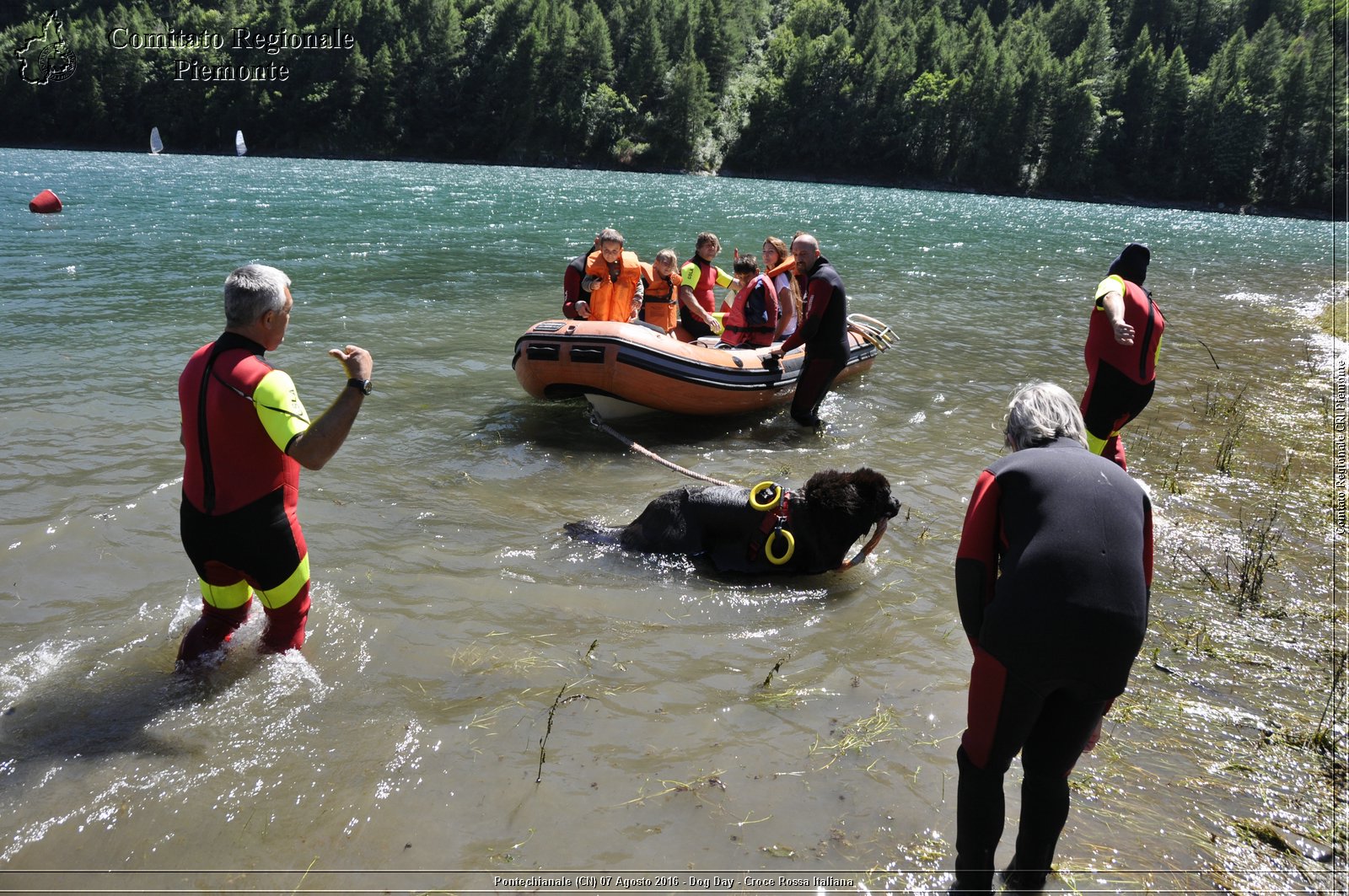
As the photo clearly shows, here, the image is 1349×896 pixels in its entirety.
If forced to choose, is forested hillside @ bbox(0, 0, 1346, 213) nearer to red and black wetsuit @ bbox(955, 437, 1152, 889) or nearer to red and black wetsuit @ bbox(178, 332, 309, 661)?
red and black wetsuit @ bbox(178, 332, 309, 661)

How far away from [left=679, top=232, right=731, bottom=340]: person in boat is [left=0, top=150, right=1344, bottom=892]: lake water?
5.37 ft

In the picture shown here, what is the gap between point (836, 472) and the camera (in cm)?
501

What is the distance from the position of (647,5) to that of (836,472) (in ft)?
305

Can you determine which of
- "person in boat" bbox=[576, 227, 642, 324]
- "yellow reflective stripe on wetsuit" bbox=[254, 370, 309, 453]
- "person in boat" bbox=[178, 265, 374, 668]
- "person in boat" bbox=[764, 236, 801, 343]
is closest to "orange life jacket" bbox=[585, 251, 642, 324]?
"person in boat" bbox=[576, 227, 642, 324]

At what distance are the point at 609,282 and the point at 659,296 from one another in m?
0.65

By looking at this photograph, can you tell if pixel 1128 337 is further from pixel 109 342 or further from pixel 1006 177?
pixel 1006 177

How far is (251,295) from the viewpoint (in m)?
3.13

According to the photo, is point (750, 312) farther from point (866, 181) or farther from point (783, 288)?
point (866, 181)

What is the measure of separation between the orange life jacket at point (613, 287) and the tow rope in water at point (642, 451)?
1333 mm

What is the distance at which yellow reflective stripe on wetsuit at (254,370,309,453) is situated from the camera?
3066 millimetres

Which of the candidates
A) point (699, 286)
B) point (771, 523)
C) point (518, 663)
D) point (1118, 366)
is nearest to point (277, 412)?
point (518, 663)

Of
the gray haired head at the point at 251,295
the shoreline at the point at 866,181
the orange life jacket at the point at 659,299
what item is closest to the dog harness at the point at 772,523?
the gray haired head at the point at 251,295

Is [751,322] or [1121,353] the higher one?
[1121,353]

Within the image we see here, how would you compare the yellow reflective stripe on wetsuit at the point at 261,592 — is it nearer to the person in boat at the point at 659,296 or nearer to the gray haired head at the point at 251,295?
the gray haired head at the point at 251,295
